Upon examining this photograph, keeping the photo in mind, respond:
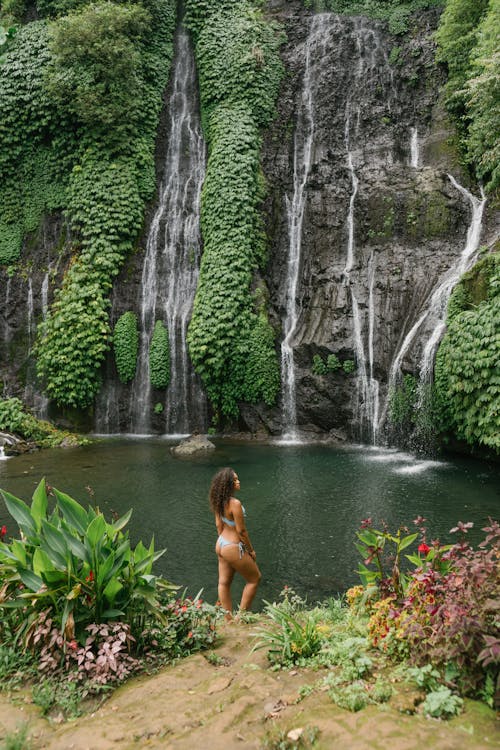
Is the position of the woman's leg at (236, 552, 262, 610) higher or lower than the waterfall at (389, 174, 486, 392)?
lower

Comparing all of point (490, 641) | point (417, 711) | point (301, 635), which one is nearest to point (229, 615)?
point (301, 635)

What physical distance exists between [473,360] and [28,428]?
12.2 m

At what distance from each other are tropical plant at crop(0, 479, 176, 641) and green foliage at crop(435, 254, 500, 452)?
839cm

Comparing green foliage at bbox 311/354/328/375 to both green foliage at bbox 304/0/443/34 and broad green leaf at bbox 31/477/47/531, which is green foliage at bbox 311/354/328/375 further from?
green foliage at bbox 304/0/443/34

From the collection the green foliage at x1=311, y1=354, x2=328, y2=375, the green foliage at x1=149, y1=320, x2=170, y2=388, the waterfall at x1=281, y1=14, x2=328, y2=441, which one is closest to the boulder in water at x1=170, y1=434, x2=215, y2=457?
the waterfall at x1=281, y1=14, x2=328, y2=441

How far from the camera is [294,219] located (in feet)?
59.5

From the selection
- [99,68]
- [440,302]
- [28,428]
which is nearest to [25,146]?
[99,68]

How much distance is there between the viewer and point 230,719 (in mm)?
2758

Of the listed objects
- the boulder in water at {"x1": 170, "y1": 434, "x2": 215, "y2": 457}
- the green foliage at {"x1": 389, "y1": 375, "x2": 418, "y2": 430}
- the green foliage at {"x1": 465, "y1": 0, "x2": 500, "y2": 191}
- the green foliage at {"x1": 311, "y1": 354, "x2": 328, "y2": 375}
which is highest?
the green foliage at {"x1": 465, "y1": 0, "x2": 500, "y2": 191}

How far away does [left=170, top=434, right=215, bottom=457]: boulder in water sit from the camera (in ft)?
43.2

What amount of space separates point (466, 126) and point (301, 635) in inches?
725

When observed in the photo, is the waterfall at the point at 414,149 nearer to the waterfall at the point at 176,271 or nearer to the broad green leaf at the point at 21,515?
the waterfall at the point at 176,271

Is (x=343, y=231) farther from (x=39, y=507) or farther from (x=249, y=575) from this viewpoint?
(x=39, y=507)

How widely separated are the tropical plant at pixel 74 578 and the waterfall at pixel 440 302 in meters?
10.2
